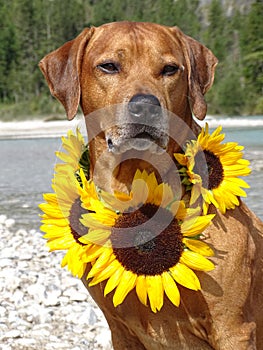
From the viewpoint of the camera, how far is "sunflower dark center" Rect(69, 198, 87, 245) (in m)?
3.11

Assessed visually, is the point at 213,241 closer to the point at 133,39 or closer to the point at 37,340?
the point at 133,39

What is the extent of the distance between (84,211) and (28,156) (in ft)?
50.5

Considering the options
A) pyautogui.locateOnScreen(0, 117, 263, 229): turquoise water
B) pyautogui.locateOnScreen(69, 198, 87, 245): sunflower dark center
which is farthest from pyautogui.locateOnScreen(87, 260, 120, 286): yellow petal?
pyautogui.locateOnScreen(0, 117, 263, 229): turquoise water

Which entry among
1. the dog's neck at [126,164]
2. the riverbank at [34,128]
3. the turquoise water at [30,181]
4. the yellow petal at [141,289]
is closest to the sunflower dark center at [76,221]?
the dog's neck at [126,164]

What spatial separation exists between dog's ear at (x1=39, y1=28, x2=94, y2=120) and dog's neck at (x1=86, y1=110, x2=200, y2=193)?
0.25 metres

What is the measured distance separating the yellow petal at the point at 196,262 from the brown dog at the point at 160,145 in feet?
0.30

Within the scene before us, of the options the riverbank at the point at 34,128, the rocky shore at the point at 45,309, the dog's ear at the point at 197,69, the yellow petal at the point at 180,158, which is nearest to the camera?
the yellow petal at the point at 180,158

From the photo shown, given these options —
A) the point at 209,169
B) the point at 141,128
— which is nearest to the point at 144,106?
the point at 141,128

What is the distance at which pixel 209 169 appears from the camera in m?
3.14

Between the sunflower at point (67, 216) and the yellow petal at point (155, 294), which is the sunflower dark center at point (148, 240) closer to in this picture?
the yellow petal at point (155, 294)

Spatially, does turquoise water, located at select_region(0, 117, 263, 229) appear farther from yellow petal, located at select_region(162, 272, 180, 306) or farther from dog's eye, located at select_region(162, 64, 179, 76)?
yellow petal, located at select_region(162, 272, 180, 306)

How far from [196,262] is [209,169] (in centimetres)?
56

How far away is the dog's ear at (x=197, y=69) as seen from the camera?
315 cm

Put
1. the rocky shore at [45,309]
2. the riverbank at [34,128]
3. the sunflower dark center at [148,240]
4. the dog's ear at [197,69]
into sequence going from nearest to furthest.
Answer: the sunflower dark center at [148,240] < the dog's ear at [197,69] < the rocky shore at [45,309] < the riverbank at [34,128]
